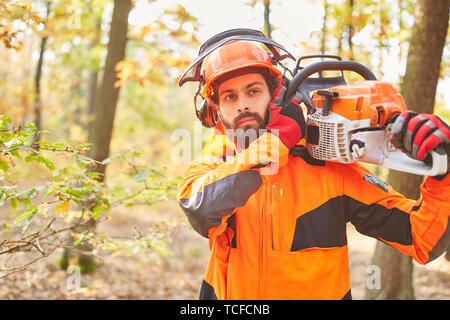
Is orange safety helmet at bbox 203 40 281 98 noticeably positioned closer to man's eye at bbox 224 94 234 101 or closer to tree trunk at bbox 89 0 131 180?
man's eye at bbox 224 94 234 101

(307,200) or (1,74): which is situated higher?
(1,74)

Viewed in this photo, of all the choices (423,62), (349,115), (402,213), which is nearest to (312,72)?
(349,115)

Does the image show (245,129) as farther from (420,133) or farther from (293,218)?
(420,133)

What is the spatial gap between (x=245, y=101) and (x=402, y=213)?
0.96 meters

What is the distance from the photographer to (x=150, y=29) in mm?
5398

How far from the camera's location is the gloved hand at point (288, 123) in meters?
1.53

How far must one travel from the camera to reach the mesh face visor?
1751mm

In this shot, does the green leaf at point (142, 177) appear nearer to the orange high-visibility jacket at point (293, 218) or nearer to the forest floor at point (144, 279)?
the forest floor at point (144, 279)

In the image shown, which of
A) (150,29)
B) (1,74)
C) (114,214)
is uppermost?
(1,74)

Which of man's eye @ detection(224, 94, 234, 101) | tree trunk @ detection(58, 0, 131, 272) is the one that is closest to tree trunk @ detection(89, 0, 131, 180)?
tree trunk @ detection(58, 0, 131, 272)

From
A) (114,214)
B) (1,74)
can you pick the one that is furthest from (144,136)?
(1,74)

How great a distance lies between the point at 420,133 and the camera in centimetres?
125

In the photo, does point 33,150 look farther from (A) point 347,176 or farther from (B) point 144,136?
(B) point 144,136
